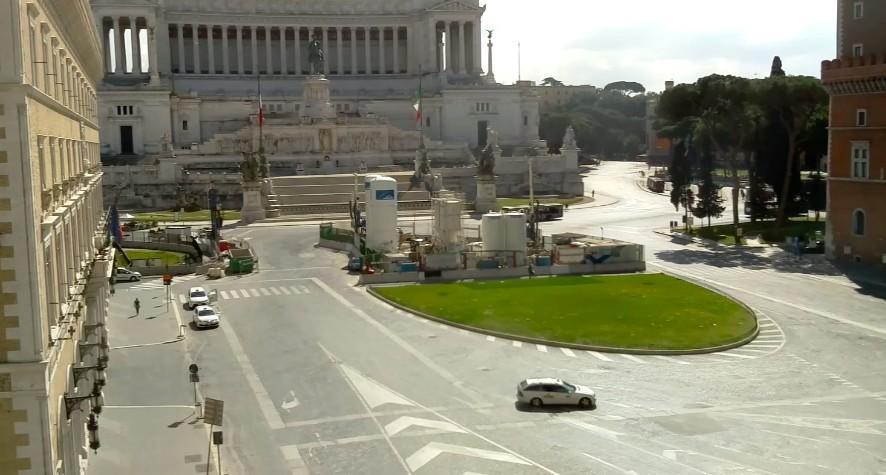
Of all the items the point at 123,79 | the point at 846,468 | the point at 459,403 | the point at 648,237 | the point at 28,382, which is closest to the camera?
the point at 28,382

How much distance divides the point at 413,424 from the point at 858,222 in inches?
1651

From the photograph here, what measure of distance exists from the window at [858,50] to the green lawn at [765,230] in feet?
49.0

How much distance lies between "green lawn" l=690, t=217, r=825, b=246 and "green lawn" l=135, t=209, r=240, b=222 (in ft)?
141

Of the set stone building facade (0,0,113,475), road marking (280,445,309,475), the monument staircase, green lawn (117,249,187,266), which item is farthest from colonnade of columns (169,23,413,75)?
stone building facade (0,0,113,475)

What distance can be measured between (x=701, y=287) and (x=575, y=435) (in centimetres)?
2603

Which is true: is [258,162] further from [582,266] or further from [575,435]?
[575,435]

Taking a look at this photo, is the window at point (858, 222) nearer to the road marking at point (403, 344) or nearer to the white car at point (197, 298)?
the road marking at point (403, 344)

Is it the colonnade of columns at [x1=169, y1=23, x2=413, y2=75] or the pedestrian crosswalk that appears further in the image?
the colonnade of columns at [x1=169, y1=23, x2=413, y2=75]

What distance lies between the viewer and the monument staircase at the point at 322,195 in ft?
297

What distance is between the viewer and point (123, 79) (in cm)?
12069

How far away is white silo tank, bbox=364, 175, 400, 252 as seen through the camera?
62.9 metres

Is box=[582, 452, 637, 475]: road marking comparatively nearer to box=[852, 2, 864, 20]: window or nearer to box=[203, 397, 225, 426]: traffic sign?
box=[203, 397, 225, 426]: traffic sign

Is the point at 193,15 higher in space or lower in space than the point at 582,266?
higher

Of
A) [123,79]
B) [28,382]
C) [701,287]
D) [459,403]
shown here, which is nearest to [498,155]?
[123,79]
